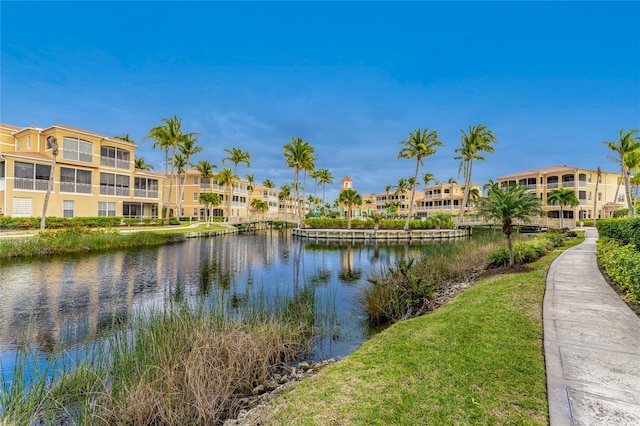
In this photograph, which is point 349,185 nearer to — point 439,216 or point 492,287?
point 439,216

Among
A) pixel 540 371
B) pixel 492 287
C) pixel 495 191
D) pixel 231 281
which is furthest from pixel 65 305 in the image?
Result: pixel 495 191

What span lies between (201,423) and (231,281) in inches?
423

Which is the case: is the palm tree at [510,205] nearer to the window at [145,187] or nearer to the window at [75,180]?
the window at [75,180]

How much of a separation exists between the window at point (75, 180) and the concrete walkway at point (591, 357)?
43.0 meters

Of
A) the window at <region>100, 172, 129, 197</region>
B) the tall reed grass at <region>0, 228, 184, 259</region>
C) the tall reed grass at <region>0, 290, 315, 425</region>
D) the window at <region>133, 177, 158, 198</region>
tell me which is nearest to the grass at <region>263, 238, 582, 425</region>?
the tall reed grass at <region>0, 290, 315, 425</region>

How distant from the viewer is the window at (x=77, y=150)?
112 ft

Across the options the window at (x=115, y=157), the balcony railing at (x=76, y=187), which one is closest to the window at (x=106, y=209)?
the balcony railing at (x=76, y=187)

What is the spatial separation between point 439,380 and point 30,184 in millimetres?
41210

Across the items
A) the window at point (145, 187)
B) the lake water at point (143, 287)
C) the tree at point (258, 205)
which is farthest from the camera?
the tree at point (258, 205)

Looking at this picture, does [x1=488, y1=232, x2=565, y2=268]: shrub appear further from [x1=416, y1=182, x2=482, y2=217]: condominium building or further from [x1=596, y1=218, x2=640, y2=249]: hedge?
[x1=416, y1=182, x2=482, y2=217]: condominium building

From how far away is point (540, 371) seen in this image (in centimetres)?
436

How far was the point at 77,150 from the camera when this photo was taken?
3516 cm

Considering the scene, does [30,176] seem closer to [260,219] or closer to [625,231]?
[260,219]

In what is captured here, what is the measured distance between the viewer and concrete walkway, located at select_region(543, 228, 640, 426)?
11.3ft
